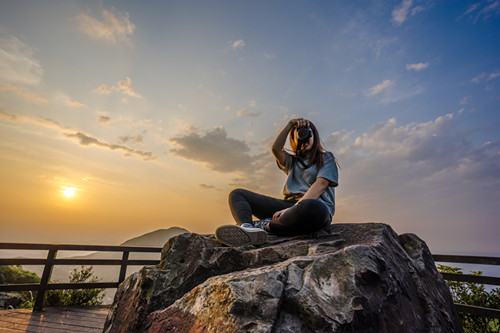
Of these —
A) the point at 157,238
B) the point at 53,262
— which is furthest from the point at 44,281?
the point at 157,238

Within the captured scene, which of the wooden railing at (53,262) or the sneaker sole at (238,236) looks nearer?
the sneaker sole at (238,236)

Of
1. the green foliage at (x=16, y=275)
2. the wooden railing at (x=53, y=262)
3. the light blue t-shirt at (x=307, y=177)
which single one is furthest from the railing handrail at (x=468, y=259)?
the green foliage at (x=16, y=275)

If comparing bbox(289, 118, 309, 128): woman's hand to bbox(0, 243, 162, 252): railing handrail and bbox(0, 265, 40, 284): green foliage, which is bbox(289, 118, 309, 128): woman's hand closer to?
bbox(0, 243, 162, 252): railing handrail

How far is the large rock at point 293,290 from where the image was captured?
1.16 m

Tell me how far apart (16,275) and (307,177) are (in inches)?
483

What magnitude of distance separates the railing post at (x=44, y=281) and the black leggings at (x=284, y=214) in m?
4.77

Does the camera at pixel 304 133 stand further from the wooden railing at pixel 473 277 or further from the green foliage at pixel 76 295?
the green foliage at pixel 76 295

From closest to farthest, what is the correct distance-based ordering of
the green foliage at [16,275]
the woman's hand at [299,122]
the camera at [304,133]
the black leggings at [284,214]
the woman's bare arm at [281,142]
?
the black leggings at [284,214] → the camera at [304,133] → the woman's hand at [299,122] → the woman's bare arm at [281,142] → the green foliage at [16,275]

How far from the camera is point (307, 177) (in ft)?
8.37

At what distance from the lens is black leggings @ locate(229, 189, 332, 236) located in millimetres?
1938

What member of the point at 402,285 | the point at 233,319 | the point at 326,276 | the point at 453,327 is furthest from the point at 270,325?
the point at 453,327

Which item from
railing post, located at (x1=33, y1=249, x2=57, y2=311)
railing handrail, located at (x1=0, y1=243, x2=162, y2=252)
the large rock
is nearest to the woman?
the large rock

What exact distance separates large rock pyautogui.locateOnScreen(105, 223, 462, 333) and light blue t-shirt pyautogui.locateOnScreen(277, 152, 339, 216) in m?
0.36

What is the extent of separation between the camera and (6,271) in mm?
9117
